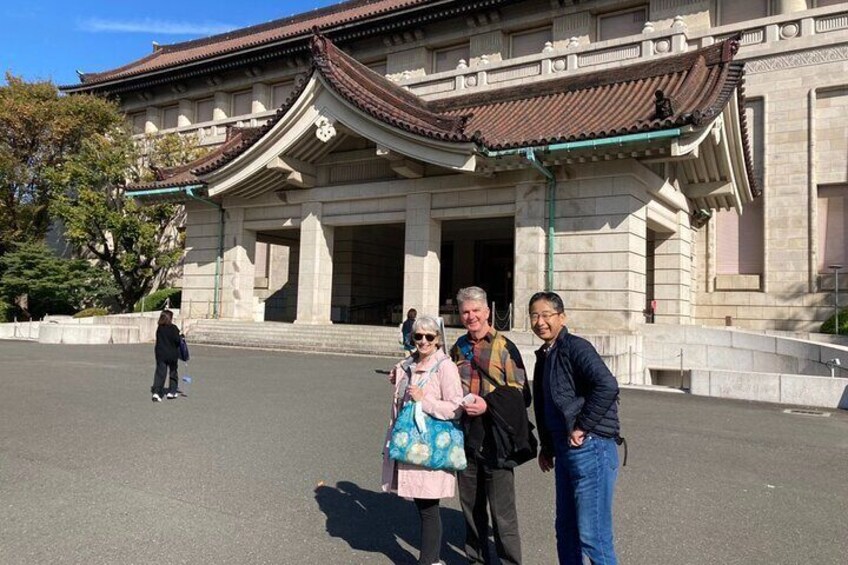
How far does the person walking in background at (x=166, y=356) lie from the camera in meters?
8.70

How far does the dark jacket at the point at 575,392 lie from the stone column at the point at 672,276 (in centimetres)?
1540

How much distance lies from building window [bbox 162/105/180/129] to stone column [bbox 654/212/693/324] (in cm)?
2754

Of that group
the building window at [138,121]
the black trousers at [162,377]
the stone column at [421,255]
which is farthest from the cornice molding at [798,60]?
the building window at [138,121]

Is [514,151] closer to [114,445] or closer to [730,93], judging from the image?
[730,93]

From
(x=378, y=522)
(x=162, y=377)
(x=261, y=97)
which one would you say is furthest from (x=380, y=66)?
(x=378, y=522)

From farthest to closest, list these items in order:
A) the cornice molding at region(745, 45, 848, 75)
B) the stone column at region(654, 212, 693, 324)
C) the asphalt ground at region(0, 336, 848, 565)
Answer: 1. the cornice molding at region(745, 45, 848, 75)
2. the stone column at region(654, 212, 693, 324)
3. the asphalt ground at region(0, 336, 848, 565)

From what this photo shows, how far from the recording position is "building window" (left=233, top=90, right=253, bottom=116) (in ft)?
100

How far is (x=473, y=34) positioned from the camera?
24.3m

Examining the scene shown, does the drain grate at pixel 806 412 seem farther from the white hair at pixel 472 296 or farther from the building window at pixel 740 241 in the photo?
the building window at pixel 740 241

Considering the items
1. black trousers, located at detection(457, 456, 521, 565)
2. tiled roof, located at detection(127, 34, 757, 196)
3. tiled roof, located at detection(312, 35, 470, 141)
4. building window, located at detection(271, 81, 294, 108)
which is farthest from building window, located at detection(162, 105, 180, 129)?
black trousers, located at detection(457, 456, 521, 565)

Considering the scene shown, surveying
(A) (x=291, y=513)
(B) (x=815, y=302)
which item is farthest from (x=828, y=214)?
(A) (x=291, y=513)

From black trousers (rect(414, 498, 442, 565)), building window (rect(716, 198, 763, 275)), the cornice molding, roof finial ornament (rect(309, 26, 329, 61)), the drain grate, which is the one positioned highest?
the cornice molding

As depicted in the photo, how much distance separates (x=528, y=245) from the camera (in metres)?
15.3

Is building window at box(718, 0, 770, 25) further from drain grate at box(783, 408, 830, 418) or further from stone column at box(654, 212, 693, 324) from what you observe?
drain grate at box(783, 408, 830, 418)
